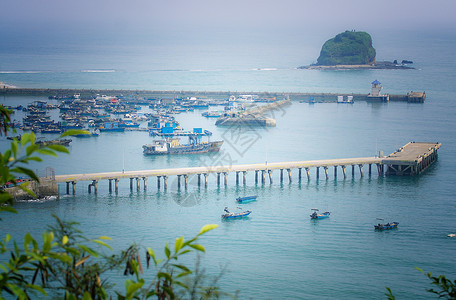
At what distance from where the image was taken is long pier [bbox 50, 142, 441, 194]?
87.7 ft

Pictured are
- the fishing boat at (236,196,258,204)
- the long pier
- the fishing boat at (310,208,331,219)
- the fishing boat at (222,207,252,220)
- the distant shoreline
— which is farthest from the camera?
the distant shoreline

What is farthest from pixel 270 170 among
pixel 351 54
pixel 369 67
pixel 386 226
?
pixel 351 54

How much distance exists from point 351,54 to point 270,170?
6389cm

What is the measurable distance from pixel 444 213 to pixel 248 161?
1065 centimetres

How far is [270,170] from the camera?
29.0 m

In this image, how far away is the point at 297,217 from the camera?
23.1 meters

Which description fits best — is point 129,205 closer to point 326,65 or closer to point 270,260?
point 270,260

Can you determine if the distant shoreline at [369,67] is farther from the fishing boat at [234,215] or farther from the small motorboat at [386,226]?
the fishing boat at [234,215]

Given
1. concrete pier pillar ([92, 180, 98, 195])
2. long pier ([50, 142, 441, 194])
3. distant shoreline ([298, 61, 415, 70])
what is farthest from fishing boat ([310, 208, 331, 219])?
distant shoreline ([298, 61, 415, 70])

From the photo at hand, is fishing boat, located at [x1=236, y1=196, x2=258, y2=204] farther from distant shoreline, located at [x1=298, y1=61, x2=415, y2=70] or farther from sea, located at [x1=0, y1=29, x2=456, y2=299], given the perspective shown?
distant shoreline, located at [x1=298, y1=61, x2=415, y2=70]

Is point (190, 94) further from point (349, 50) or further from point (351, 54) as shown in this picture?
point (351, 54)

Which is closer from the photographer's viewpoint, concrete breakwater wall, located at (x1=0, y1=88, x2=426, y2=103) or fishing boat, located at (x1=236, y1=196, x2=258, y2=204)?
fishing boat, located at (x1=236, y1=196, x2=258, y2=204)

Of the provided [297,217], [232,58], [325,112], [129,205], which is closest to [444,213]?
[297,217]

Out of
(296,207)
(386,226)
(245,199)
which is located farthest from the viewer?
(245,199)
